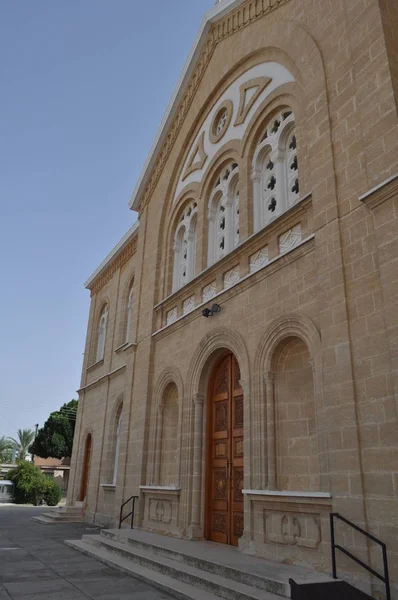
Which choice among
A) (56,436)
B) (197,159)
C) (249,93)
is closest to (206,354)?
(197,159)

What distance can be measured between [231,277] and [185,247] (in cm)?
330

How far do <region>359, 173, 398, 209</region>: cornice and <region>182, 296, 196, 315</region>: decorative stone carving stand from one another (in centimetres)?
542

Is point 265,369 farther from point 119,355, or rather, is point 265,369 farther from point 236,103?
point 119,355

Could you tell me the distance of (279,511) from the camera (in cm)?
717

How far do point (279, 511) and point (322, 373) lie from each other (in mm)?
2219

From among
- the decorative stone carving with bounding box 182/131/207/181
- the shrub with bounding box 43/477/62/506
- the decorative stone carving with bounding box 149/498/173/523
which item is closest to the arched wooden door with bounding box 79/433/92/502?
the decorative stone carving with bounding box 149/498/173/523

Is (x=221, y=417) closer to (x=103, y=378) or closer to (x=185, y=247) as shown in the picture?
(x=185, y=247)

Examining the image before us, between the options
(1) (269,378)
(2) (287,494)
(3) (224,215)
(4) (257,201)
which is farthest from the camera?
(3) (224,215)

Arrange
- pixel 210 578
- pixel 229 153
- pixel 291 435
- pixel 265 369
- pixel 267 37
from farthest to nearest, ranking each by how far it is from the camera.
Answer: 1. pixel 229 153
2. pixel 267 37
3. pixel 265 369
4. pixel 291 435
5. pixel 210 578

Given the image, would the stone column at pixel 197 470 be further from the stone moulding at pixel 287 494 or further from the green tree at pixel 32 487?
the green tree at pixel 32 487

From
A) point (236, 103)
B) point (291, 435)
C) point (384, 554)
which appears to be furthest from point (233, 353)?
point (236, 103)

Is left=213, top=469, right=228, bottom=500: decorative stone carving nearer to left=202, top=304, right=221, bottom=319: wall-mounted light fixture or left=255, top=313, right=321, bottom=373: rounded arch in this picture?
left=255, top=313, right=321, bottom=373: rounded arch

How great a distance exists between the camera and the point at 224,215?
11.2 m

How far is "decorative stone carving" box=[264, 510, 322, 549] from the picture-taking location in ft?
21.3
